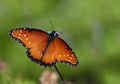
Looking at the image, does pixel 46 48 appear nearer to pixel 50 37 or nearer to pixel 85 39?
pixel 50 37

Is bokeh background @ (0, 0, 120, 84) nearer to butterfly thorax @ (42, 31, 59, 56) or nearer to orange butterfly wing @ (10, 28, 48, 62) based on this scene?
orange butterfly wing @ (10, 28, 48, 62)

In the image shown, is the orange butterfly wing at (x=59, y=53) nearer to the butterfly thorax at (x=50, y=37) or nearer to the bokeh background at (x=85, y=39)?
the butterfly thorax at (x=50, y=37)

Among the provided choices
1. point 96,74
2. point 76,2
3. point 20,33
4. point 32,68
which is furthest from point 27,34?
point 76,2

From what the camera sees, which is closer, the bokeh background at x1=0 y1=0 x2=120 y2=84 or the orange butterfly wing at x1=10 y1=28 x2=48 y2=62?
the orange butterfly wing at x1=10 y1=28 x2=48 y2=62

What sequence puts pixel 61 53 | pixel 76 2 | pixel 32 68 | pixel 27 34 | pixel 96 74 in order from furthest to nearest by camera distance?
pixel 76 2, pixel 96 74, pixel 32 68, pixel 27 34, pixel 61 53

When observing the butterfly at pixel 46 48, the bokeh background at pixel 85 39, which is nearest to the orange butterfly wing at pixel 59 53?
the butterfly at pixel 46 48

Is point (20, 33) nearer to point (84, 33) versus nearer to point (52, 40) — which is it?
point (52, 40)

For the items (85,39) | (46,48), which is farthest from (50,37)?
(85,39)

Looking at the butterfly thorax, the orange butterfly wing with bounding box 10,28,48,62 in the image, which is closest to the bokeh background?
the orange butterfly wing with bounding box 10,28,48,62
